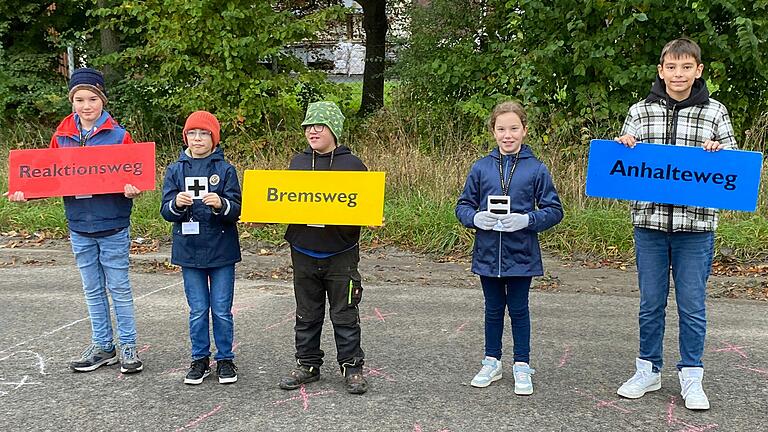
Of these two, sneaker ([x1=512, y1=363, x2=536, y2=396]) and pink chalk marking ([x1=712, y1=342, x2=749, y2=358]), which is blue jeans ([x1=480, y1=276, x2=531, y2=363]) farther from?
pink chalk marking ([x1=712, y1=342, x2=749, y2=358])

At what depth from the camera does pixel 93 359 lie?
4789 mm

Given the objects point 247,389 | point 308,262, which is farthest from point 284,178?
point 247,389

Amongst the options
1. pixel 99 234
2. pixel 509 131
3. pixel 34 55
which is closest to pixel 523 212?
pixel 509 131

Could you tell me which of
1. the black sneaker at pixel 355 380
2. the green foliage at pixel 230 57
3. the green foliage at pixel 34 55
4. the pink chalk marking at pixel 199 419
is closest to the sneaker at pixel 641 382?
the black sneaker at pixel 355 380

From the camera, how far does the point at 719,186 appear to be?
414 cm

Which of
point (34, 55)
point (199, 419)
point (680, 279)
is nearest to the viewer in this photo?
point (199, 419)

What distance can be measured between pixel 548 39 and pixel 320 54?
6351 millimetres

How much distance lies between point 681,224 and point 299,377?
227 cm

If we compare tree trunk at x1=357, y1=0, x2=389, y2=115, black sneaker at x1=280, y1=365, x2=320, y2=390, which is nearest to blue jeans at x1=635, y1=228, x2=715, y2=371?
black sneaker at x1=280, y1=365, x2=320, y2=390

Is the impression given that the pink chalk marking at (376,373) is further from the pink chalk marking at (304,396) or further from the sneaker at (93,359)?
the sneaker at (93,359)

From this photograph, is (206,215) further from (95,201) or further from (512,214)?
(512,214)

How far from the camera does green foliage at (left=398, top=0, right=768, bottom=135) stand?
9562mm

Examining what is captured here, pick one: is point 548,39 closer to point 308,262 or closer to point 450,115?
point 450,115

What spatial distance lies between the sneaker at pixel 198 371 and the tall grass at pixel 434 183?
3980 mm
